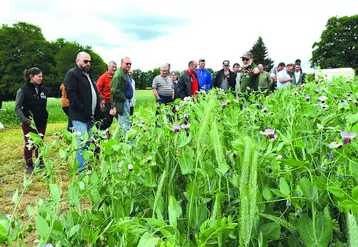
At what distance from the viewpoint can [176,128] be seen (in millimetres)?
1356

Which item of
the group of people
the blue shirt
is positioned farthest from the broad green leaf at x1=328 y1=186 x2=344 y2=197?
the blue shirt

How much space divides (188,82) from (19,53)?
52484 mm

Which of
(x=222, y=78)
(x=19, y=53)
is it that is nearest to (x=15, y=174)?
(x=222, y=78)

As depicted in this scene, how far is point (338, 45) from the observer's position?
166ft

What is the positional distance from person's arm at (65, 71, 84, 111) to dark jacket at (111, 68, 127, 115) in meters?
1.44

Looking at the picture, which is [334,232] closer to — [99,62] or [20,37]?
[20,37]

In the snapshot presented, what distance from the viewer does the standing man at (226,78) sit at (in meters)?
8.93

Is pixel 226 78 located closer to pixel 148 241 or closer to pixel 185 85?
pixel 185 85

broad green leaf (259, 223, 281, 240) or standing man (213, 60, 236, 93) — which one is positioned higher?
standing man (213, 60, 236, 93)

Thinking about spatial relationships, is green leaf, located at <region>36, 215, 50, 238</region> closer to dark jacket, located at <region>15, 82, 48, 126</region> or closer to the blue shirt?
dark jacket, located at <region>15, 82, 48, 126</region>

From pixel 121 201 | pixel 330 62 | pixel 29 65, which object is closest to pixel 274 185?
pixel 121 201

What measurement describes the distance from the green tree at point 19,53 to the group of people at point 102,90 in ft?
156

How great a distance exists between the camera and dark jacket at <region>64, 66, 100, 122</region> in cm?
511

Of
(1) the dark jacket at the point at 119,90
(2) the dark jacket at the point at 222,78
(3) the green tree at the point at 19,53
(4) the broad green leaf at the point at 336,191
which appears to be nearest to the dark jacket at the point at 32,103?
(1) the dark jacket at the point at 119,90
